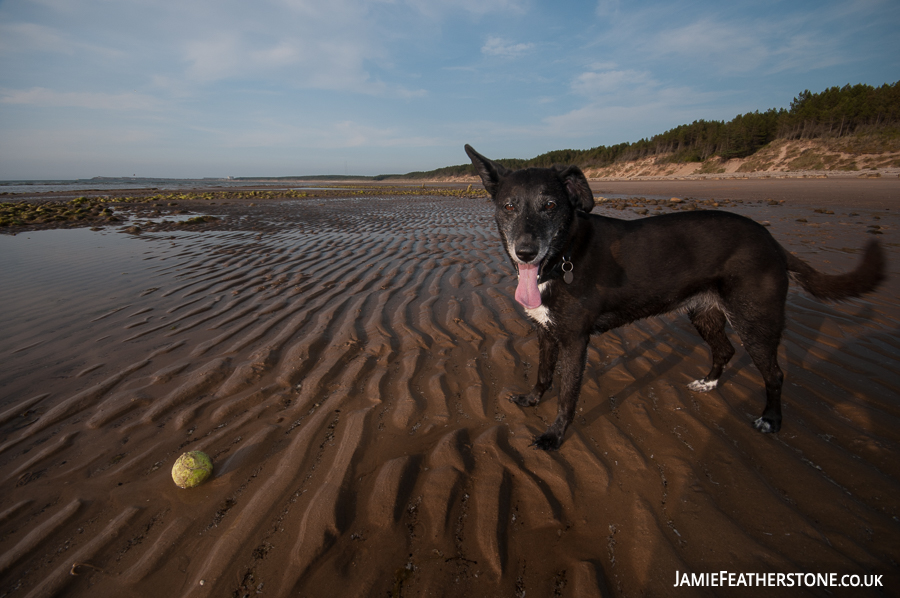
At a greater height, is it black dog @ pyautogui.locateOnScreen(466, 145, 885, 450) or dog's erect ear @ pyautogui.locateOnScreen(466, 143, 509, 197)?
dog's erect ear @ pyautogui.locateOnScreen(466, 143, 509, 197)

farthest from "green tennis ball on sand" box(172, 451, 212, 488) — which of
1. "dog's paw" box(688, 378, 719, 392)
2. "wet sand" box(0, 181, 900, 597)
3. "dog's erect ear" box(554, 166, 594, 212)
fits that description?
"dog's paw" box(688, 378, 719, 392)

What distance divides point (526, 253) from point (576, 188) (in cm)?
99

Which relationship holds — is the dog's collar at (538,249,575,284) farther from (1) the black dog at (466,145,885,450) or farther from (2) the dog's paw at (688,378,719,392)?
(2) the dog's paw at (688,378,719,392)

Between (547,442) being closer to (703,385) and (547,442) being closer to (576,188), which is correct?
(703,385)

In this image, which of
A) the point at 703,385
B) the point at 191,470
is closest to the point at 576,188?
the point at 703,385

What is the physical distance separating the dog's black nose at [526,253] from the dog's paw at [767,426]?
2.52 m

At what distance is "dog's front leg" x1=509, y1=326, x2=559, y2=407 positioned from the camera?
141 inches

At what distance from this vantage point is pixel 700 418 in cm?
329

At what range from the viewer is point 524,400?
3.58 meters

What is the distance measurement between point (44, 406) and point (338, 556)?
3.60 metres

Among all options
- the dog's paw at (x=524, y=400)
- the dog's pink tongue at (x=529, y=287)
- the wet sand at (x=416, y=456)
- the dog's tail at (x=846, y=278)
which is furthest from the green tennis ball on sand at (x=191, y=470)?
the dog's tail at (x=846, y=278)

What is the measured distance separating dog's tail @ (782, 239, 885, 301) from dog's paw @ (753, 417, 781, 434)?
1.31 meters

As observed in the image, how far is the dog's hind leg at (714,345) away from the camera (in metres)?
3.74

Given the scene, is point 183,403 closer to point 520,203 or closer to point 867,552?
point 520,203
